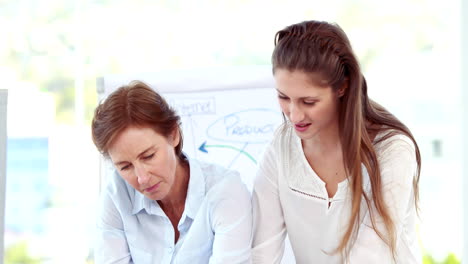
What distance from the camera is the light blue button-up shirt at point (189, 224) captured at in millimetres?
1428

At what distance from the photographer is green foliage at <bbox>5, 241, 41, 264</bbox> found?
12.1 ft

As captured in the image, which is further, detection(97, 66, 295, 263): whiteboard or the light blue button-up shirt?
detection(97, 66, 295, 263): whiteboard

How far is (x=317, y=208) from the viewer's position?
144 cm

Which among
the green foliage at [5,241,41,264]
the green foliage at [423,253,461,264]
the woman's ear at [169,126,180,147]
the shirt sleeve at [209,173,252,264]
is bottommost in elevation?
the green foliage at [5,241,41,264]

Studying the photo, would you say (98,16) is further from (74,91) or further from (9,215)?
(9,215)

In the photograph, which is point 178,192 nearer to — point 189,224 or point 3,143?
point 189,224

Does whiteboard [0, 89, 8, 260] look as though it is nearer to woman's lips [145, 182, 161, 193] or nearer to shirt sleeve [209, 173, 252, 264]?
woman's lips [145, 182, 161, 193]

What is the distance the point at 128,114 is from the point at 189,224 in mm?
320

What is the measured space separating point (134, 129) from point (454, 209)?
9.39 feet

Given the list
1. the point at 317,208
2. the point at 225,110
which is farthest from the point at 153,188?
the point at 225,110

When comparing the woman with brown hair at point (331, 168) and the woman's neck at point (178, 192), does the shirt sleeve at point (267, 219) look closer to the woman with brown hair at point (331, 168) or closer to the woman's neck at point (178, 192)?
the woman with brown hair at point (331, 168)

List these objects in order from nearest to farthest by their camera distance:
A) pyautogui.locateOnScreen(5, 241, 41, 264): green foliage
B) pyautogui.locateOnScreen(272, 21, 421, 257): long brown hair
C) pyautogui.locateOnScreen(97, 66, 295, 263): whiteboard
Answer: pyautogui.locateOnScreen(272, 21, 421, 257): long brown hair → pyautogui.locateOnScreen(97, 66, 295, 263): whiteboard → pyautogui.locateOnScreen(5, 241, 41, 264): green foliage

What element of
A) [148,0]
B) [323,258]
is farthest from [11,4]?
[323,258]

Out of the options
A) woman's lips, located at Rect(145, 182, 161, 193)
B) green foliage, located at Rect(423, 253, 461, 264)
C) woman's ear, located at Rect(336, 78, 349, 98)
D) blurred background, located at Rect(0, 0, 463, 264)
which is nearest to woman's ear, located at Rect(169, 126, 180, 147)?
→ woman's lips, located at Rect(145, 182, 161, 193)
